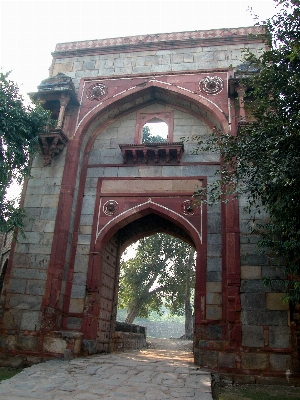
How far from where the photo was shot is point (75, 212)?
9.20 m

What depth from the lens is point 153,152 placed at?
937 cm

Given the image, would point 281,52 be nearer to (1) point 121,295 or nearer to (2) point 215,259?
(2) point 215,259

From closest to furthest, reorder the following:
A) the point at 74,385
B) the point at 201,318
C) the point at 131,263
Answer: the point at 74,385, the point at 201,318, the point at 131,263

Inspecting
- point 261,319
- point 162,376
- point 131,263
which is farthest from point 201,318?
point 131,263

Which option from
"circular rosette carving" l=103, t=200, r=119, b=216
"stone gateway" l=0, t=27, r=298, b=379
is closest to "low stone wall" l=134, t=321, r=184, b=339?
"stone gateway" l=0, t=27, r=298, b=379

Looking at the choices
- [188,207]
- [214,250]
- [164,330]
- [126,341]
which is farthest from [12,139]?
[164,330]

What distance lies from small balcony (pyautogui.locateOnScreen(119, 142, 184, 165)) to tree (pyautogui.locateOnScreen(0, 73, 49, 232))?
2302mm

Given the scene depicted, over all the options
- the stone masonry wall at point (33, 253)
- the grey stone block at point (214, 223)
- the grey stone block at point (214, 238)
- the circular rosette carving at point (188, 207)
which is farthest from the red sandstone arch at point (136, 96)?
the grey stone block at point (214, 238)

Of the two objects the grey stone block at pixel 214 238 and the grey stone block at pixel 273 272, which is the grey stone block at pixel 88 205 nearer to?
the grey stone block at pixel 214 238

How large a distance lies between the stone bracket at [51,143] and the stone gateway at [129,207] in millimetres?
33

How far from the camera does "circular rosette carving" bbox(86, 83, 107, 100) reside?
1023 centimetres

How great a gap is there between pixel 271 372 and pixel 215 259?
2.41m

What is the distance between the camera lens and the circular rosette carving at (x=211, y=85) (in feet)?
31.9

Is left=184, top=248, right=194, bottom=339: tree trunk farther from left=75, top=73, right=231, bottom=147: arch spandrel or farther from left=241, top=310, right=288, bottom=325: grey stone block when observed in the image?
left=241, top=310, right=288, bottom=325: grey stone block
